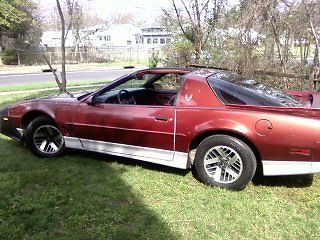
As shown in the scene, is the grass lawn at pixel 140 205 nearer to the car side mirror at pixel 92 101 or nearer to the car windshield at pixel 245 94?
the car side mirror at pixel 92 101

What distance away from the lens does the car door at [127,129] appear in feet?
14.4

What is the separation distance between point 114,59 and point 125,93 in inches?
1435

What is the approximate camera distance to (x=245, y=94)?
4.24 m

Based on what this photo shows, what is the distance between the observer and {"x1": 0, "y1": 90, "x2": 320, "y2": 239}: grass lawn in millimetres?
3305

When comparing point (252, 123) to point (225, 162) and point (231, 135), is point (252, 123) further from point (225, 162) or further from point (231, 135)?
point (225, 162)

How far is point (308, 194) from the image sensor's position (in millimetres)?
4078

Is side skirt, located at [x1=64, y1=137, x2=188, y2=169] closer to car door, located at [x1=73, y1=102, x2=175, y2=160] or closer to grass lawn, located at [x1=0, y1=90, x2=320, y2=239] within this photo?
car door, located at [x1=73, y1=102, x2=175, y2=160]

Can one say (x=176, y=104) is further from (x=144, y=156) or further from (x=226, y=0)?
(x=226, y=0)

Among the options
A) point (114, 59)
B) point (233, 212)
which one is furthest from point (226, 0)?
point (114, 59)

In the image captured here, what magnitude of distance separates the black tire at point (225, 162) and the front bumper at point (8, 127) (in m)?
2.87

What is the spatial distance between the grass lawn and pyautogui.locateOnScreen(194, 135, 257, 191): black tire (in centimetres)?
13

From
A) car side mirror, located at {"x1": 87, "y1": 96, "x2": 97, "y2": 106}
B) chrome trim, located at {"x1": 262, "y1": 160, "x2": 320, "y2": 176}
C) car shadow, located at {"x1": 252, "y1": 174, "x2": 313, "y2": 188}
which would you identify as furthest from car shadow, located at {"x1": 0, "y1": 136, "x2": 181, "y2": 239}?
car shadow, located at {"x1": 252, "y1": 174, "x2": 313, "y2": 188}

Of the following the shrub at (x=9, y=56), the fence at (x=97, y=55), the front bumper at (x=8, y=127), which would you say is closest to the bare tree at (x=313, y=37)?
the front bumper at (x=8, y=127)

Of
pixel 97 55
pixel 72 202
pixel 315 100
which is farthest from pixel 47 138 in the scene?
pixel 97 55
